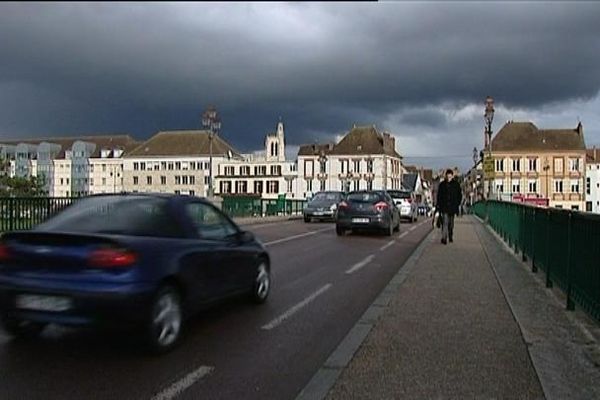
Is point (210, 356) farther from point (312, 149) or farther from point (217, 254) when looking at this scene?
point (312, 149)

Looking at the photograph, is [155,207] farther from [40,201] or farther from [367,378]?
[40,201]

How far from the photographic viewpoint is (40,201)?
691 inches

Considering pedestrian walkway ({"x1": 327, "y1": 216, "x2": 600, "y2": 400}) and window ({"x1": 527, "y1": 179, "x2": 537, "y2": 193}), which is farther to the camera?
window ({"x1": 527, "y1": 179, "x2": 537, "y2": 193})

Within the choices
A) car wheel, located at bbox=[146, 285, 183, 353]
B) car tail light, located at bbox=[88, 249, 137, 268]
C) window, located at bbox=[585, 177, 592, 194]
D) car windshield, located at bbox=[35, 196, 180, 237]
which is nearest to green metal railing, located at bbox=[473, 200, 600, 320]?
car wheel, located at bbox=[146, 285, 183, 353]

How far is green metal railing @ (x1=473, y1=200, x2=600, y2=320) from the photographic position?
6.93m

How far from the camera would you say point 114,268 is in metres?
5.72

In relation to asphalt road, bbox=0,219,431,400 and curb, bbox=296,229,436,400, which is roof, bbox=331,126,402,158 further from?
asphalt road, bbox=0,219,431,400

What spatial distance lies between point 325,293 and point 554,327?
3.52 m

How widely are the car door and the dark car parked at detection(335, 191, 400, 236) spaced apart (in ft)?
45.5

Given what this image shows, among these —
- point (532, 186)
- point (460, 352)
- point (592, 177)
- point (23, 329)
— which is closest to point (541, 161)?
point (532, 186)

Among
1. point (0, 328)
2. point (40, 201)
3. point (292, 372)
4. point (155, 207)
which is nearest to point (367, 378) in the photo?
point (292, 372)

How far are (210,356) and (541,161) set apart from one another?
104 m

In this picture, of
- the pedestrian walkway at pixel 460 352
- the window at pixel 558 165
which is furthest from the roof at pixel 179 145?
the pedestrian walkway at pixel 460 352

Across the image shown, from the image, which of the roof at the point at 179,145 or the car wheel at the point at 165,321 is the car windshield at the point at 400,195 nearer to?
the car wheel at the point at 165,321
